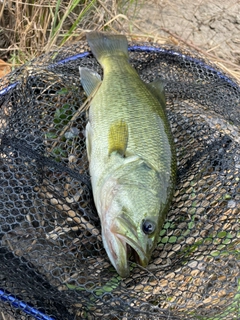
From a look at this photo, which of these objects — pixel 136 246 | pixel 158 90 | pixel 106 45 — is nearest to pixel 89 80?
pixel 106 45

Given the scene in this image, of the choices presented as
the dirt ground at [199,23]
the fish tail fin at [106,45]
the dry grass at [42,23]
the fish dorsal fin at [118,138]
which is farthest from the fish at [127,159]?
the dirt ground at [199,23]

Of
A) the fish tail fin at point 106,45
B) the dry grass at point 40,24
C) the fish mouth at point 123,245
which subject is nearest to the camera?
the fish mouth at point 123,245

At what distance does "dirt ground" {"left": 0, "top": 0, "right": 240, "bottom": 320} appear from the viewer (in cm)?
486

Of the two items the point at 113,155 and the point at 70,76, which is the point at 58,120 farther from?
the point at 113,155

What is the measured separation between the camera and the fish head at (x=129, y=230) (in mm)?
2068

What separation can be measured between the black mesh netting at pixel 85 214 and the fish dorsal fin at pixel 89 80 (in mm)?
121

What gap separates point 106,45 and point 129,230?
169 centimetres

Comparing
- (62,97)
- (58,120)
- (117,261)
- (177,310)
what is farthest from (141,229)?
(62,97)

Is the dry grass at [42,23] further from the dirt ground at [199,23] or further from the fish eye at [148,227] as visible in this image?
the fish eye at [148,227]

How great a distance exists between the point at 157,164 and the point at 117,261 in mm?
675

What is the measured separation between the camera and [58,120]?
2.80 m

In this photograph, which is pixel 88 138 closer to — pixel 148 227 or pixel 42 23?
pixel 148 227

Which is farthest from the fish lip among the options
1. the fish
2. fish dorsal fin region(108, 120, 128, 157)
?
fish dorsal fin region(108, 120, 128, 157)

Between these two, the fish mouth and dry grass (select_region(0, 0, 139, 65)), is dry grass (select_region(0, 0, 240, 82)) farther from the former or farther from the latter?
the fish mouth
